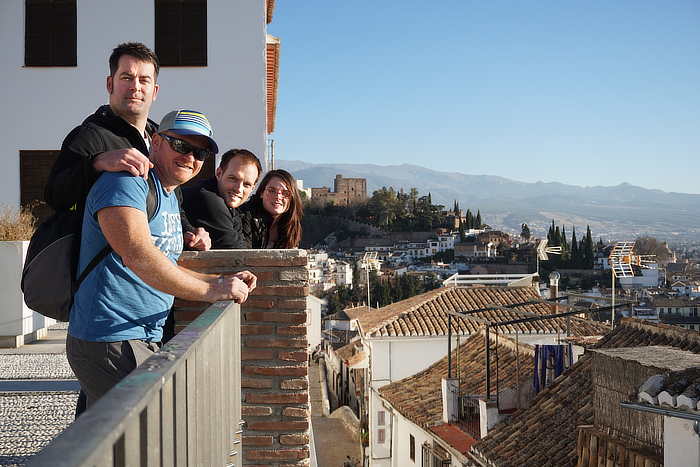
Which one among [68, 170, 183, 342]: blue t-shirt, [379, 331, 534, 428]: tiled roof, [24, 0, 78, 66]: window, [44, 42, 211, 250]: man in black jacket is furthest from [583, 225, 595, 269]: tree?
[68, 170, 183, 342]: blue t-shirt

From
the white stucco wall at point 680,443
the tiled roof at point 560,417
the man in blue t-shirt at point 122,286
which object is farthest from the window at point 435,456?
the man in blue t-shirt at point 122,286

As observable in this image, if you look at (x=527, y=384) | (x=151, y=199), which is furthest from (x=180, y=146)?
(x=527, y=384)

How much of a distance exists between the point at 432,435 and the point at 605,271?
74903mm

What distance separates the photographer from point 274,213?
3.60 meters

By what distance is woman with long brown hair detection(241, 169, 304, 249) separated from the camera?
3.52 m

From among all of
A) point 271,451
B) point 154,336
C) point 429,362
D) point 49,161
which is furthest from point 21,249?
point 429,362

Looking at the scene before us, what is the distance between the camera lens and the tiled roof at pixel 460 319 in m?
16.1

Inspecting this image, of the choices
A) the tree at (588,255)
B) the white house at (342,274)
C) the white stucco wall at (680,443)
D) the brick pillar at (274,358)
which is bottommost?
the white house at (342,274)

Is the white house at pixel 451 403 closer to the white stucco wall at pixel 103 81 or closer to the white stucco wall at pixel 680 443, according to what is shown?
the white stucco wall at pixel 680 443

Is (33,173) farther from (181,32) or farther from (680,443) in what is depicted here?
(680,443)

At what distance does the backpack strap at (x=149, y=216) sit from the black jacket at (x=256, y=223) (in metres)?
1.51

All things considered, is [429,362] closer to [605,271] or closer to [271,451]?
[271,451]

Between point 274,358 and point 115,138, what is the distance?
147cm

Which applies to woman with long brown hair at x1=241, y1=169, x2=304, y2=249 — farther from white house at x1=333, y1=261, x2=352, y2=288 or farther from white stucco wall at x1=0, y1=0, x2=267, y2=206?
white house at x1=333, y1=261, x2=352, y2=288
